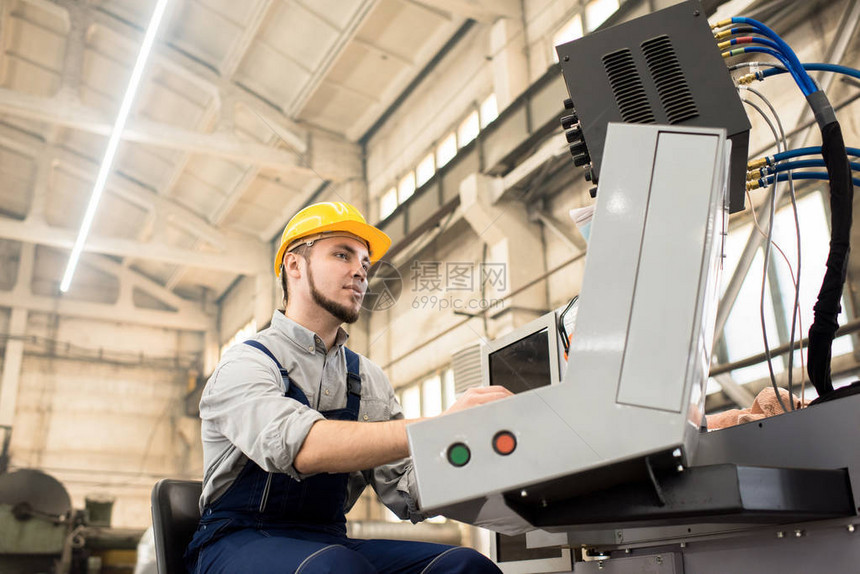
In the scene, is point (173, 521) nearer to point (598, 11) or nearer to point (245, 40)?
point (598, 11)

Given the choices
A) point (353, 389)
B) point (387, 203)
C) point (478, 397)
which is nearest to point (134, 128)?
point (387, 203)

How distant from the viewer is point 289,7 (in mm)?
8148

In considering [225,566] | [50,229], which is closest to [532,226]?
[225,566]

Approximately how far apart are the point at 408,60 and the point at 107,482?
27.7ft

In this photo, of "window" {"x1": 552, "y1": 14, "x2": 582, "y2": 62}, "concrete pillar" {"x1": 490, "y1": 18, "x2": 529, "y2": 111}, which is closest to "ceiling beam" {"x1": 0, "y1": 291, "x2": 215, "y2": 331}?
"concrete pillar" {"x1": 490, "y1": 18, "x2": 529, "y2": 111}

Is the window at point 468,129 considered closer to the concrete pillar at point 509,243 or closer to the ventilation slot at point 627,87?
the concrete pillar at point 509,243

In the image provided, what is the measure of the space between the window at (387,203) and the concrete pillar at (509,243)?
2.00 metres

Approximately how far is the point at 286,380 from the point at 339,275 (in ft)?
1.19

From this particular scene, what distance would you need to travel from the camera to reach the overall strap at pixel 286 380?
145cm

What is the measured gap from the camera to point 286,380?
1443mm

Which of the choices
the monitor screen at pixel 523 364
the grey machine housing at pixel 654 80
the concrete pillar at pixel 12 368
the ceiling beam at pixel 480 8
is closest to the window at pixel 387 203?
the ceiling beam at pixel 480 8

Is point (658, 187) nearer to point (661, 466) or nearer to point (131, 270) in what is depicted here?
point (661, 466)

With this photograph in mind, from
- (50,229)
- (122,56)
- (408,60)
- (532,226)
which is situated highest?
(122,56)

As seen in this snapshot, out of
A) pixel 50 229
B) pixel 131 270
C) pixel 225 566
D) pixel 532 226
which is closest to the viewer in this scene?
pixel 225 566
